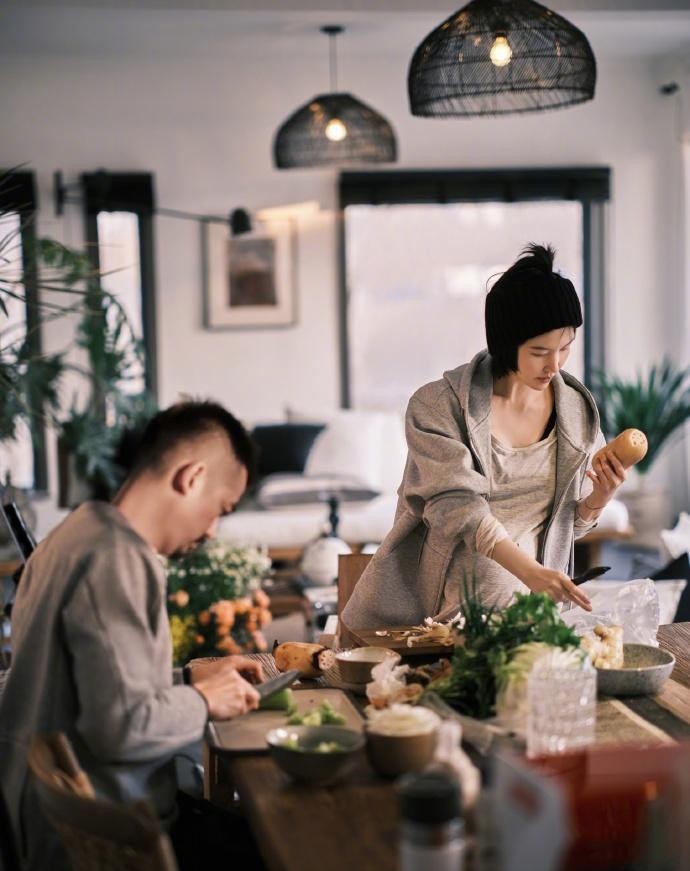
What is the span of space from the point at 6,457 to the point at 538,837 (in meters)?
6.30

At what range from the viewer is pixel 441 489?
240cm

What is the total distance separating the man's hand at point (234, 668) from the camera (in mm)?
1969

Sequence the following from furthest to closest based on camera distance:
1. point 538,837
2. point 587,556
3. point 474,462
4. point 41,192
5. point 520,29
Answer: point 41,192, point 587,556, point 520,29, point 474,462, point 538,837

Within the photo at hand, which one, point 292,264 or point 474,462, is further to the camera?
point 292,264

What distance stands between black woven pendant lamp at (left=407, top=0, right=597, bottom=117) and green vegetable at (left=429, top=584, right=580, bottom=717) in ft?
4.53

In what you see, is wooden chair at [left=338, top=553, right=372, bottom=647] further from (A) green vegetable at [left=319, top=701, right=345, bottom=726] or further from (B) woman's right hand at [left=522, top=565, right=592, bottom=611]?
(A) green vegetable at [left=319, top=701, right=345, bottom=726]

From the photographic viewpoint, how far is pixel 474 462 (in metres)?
2.48

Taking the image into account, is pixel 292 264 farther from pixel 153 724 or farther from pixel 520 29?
pixel 153 724

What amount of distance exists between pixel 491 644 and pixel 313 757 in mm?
410

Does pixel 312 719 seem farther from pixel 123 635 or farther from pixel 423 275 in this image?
pixel 423 275

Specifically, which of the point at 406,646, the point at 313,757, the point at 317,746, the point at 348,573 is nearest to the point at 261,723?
the point at 317,746

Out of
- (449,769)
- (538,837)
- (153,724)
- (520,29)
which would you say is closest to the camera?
(538,837)

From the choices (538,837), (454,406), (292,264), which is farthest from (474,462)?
(292,264)

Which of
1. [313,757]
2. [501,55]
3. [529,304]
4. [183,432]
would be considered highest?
[501,55]
